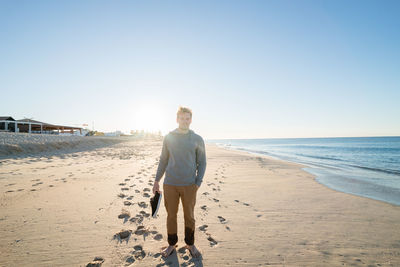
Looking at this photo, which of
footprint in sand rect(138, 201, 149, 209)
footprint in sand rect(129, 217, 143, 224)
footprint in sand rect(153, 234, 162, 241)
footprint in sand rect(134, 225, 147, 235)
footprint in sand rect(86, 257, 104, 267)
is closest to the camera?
footprint in sand rect(86, 257, 104, 267)

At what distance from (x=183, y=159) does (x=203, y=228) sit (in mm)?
1770

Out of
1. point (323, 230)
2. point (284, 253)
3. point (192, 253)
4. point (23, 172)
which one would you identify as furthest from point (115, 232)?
point (23, 172)

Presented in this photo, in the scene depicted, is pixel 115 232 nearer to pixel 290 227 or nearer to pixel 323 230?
pixel 290 227

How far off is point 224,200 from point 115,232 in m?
3.14

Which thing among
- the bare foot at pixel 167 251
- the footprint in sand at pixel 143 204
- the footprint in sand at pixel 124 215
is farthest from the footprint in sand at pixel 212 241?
the footprint in sand at pixel 143 204

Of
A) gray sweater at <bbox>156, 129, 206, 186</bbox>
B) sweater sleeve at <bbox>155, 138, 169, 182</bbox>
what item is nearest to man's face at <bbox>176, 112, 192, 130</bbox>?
gray sweater at <bbox>156, 129, 206, 186</bbox>

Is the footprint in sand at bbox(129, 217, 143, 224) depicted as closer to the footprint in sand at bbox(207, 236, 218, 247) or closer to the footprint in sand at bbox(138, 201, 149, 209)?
the footprint in sand at bbox(138, 201, 149, 209)

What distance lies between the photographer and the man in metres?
2.97

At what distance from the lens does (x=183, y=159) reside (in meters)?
3.00

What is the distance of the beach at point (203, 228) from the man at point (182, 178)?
1.11ft

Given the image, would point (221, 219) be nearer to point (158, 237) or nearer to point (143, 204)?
point (158, 237)

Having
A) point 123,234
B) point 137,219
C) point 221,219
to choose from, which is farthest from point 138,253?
point 221,219

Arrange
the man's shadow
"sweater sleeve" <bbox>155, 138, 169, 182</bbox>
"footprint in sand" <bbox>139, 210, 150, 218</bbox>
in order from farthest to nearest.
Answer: "footprint in sand" <bbox>139, 210, 150, 218</bbox> < "sweater sleeve" <bbox>155, 138, 169, 182</bbox> < the man's shadow

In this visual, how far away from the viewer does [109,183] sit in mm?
6684
